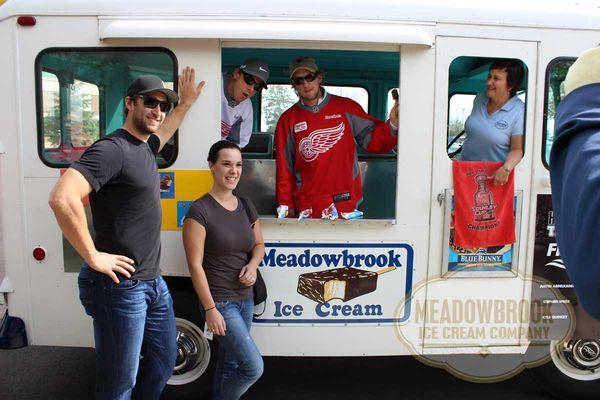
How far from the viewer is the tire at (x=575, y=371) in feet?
10.9

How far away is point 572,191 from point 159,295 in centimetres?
223

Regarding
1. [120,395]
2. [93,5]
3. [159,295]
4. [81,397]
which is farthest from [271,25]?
[81,397]

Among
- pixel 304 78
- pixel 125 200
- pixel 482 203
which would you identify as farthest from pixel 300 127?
pixel 125 200

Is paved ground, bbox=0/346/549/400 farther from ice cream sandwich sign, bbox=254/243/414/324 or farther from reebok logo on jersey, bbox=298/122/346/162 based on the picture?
reebok logo on jersey, bbox=298/122/346/162

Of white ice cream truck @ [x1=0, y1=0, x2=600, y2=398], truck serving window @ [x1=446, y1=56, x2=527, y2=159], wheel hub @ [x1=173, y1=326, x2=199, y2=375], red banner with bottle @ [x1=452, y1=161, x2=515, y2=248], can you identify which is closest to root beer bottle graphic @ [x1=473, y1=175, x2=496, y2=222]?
red banner with bottle @ [x1=452, y1=161, x2=515, y2=248]

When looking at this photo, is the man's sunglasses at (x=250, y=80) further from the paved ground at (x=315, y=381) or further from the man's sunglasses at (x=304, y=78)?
the paved ground at (x=315, y=381)

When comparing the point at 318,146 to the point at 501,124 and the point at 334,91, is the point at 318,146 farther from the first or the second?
the point at 334,91

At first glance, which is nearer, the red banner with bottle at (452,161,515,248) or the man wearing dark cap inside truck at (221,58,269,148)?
the red banner with bottle at (452,161,515,248)

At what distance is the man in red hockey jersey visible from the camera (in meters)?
3.23

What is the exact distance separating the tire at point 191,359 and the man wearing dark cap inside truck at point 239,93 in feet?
3.86

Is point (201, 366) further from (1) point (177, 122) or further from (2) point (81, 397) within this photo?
(1) point (177, 122)

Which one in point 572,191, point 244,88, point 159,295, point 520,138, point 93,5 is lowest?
point 159,295

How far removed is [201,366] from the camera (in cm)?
326

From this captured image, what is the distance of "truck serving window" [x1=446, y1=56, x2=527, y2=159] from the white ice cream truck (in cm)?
62
